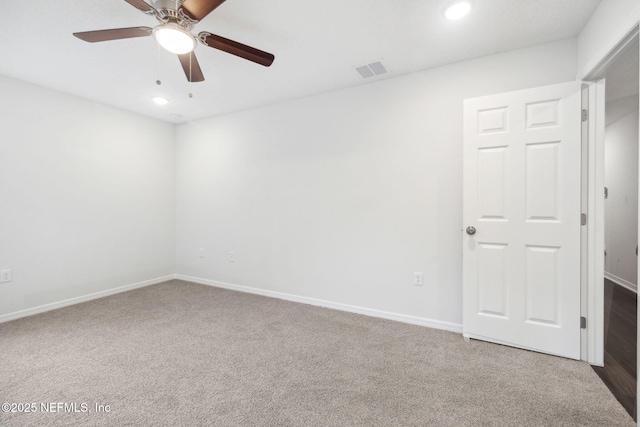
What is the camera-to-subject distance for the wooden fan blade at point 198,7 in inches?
59.1

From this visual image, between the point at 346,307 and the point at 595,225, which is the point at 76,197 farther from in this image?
the point at 595,225

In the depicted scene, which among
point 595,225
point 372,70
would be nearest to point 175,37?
point 372,70

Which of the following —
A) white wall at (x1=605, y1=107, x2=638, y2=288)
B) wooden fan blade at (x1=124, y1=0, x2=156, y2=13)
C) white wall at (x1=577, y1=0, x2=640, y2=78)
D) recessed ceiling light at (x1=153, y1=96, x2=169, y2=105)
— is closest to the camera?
wooden fan blade at (x1=124, y1=0, x2=156, y2=13)

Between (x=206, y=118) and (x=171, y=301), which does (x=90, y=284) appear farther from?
(x=206, y=118)

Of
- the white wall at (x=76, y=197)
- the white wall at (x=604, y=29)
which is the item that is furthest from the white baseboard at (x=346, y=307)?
the white wall at (x=604, y=29)

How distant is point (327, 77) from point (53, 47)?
2337 millimetres

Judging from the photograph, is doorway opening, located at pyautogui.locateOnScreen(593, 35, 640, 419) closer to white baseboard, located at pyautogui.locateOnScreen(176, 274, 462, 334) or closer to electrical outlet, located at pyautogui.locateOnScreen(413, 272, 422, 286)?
white baseboard, located at pyautogui.locateOnScreen(176, 274, 462, 334)

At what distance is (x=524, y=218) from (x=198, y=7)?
265 cm

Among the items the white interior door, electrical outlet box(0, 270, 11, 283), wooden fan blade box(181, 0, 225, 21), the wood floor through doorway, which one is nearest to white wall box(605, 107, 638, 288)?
the wood floor through doorway

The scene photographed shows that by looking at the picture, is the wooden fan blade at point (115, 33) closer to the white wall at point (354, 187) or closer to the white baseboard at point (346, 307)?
the white wall at point (354, 187)

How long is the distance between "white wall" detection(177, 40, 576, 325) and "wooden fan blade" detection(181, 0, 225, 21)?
1835mm

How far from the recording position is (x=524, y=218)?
7.48 ft

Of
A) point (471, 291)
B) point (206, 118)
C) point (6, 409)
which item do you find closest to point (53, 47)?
point (206, 118)

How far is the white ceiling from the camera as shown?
76.3 inches
